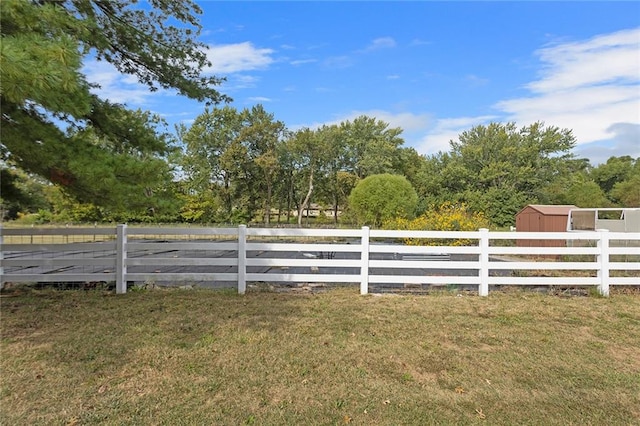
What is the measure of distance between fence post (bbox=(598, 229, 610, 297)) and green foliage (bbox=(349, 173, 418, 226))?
871 inches

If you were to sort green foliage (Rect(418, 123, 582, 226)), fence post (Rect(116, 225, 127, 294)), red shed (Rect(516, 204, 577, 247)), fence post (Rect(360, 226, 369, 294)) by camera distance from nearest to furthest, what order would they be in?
fence post (Rect(116, 225, 127, 294)) < fence post (Rect(360, 226, 369, 294)) < red shed (Rect(516, 204, 577, 247)) < green foliage (Rect(418, 123, 582, 226))

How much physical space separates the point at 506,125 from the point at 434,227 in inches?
1545

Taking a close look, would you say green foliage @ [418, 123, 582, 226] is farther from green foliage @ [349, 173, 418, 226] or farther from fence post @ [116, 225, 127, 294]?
fence post @ [116, 225, 127, 294]

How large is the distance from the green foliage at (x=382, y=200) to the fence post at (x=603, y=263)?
22.1 m

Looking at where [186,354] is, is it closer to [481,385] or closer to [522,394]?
[481,385]

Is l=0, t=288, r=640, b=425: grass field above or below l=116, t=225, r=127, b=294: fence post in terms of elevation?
below

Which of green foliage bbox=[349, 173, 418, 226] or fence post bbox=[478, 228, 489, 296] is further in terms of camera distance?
green foliage bbox=[349, 173, 418, 226]

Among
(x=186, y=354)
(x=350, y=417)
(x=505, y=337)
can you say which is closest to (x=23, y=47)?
(x=186, y=354)

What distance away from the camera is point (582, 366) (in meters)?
3.56

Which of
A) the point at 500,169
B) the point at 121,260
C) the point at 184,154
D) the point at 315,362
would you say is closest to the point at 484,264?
the point at 315,362

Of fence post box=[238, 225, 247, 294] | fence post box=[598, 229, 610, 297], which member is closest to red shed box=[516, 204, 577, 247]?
fence post box=[598, 229, 610, 297]

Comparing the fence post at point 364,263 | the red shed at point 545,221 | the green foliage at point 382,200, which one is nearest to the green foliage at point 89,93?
the fence post at point 364,263

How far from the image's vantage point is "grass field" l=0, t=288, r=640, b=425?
2730 millimetres

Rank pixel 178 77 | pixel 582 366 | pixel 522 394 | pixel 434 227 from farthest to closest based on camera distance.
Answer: pixel 434 227 < pixel 178 77 < pixel 582 366 < pixel 522 394
